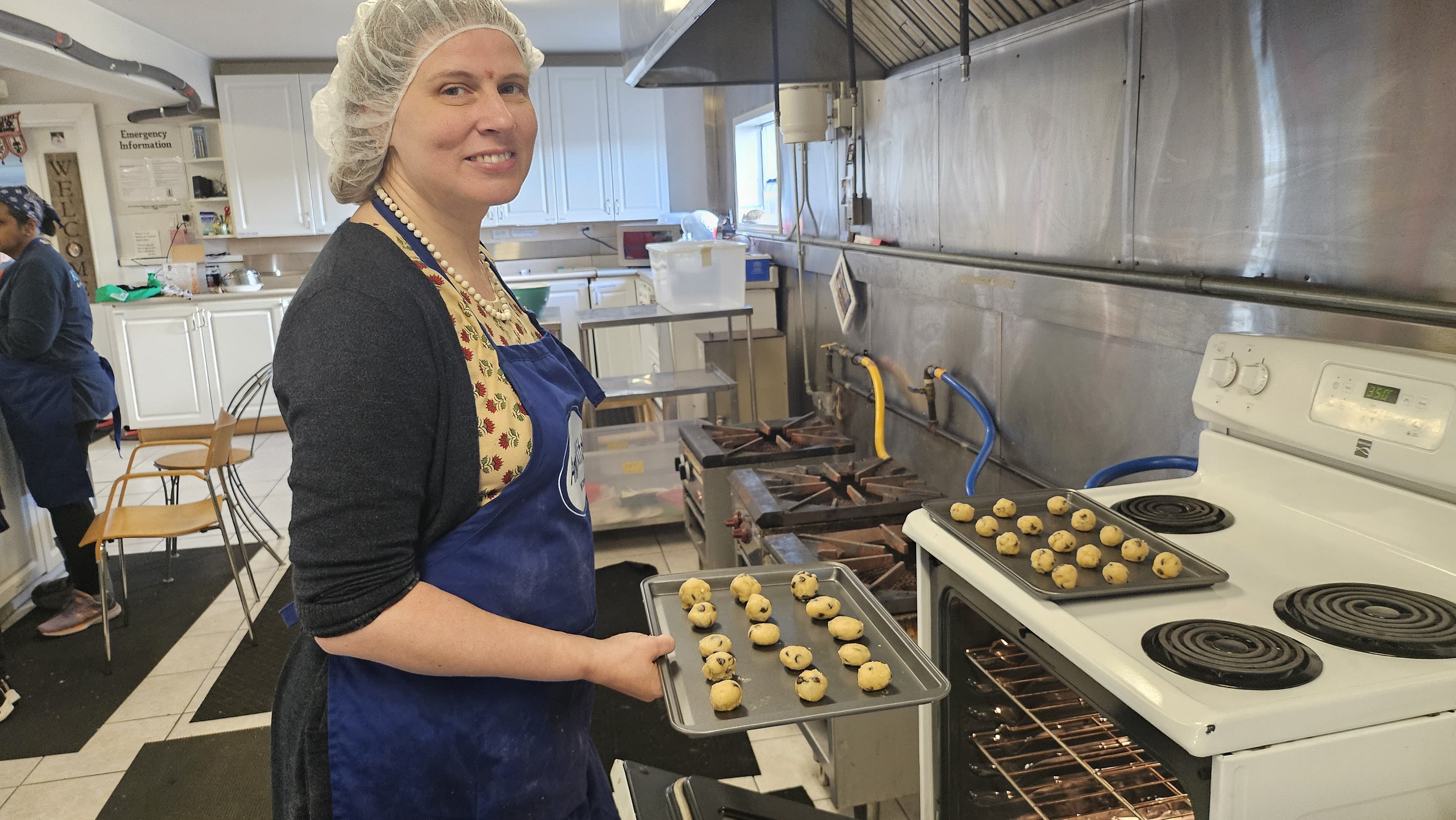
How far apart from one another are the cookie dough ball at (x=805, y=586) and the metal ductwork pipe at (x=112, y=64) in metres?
4.22

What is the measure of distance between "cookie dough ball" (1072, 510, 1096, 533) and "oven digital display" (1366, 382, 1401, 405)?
15.0 inches

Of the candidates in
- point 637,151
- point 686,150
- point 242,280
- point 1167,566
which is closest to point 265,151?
point 242,280

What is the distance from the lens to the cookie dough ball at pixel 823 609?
142cm

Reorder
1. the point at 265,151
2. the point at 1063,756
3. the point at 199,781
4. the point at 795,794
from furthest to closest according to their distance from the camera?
the point at 265,151, the point at 199,781, the point at 795,794, the point at 1063,756

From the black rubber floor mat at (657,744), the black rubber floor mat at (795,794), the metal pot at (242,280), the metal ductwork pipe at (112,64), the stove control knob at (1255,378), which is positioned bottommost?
the black rubber floor mat at (657,744)

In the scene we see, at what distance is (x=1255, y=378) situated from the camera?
140 centimetres

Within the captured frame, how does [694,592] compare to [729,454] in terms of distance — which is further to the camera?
[729,454]

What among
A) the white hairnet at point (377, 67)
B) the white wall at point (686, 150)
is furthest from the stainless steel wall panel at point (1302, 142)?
the white wall at point (686, 150)

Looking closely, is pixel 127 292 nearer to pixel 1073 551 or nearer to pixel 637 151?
pixel 637 151

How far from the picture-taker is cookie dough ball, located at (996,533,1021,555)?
1.33 meters

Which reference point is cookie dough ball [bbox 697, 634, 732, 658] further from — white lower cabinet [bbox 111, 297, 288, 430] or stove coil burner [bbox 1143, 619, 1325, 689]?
white lower cabinet [bbox 111, 297, 288, 430]

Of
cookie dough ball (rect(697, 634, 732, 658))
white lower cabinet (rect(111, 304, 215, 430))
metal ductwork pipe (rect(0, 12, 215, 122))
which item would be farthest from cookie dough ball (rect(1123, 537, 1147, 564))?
white lower cabinet (rect(111, 304, 215, 430))

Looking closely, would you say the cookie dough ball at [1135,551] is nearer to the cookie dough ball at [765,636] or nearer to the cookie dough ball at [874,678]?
the cookie dough ball at [874,678]

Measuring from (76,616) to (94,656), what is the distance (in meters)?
0.33
